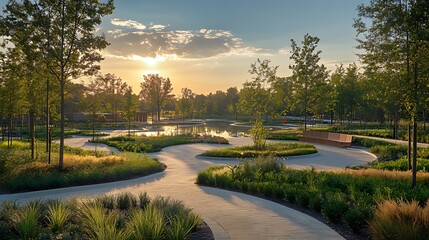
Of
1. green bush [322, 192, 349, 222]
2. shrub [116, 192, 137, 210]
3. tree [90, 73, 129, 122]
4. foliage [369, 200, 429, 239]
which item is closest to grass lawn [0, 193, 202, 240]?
shrub [116, 192, 137, 210]

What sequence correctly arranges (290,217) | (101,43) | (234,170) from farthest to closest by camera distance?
(101,43) → (234,170) → (290,217)

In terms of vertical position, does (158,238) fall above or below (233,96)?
below

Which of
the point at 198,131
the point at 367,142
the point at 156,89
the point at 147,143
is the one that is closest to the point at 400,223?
the point at 367,142

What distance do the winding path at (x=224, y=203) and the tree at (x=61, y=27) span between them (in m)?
2.92

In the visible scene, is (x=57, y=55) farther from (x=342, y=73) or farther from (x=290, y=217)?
(x=342, y=73)

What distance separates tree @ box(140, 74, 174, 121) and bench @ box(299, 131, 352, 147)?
54228 millimetres

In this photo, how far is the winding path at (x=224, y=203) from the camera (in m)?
6.62

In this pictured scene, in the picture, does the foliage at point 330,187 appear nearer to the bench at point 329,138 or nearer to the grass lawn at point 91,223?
the grass lawn at point 91,223

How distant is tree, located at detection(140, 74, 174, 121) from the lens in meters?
78.2

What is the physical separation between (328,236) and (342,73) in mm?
49964

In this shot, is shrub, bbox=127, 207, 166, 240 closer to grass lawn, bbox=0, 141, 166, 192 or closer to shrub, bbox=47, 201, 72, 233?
shrub, bbox=47, 201, 72, 233

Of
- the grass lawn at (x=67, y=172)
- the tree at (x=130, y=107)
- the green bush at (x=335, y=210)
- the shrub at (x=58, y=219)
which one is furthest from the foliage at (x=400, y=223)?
the tree at (x=130, y=107)

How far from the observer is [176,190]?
36.0 feet

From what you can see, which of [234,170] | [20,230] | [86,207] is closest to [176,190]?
[234,170]
